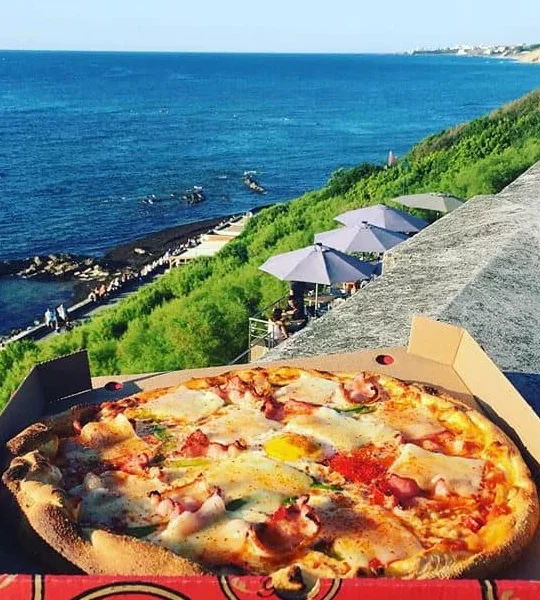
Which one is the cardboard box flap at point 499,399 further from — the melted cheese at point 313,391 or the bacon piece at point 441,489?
the melted cheese at point 313,391

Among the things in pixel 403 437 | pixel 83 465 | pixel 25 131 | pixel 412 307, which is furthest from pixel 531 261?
pixel 25 131

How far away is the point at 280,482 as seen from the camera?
15.3 feet

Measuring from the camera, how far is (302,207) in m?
41.0

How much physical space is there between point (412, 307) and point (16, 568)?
5677 millimetres

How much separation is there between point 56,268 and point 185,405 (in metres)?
40.7

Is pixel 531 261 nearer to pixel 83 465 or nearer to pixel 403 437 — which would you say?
pixel 403 437

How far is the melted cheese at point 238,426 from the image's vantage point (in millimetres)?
5301

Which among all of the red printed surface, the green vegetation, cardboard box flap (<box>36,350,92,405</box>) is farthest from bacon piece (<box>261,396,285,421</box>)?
the green vegetation

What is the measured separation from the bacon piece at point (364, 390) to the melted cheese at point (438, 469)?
2.39 ft

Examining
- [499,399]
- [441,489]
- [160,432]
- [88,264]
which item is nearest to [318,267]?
[499,399]

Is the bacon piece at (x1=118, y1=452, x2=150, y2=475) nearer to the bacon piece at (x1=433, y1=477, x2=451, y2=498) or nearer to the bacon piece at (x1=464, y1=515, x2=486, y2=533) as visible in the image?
the bacon piece at (x1=433, y1=477, x2=451, y2=498)

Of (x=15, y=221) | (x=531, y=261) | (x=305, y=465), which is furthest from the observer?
(x=15, y=221)

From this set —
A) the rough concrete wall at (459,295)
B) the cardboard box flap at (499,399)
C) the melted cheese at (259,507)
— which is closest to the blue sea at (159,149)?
the rough concrete wall at (459,295)

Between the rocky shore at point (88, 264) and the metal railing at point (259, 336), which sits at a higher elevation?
the metal railing at point (259, 336)
